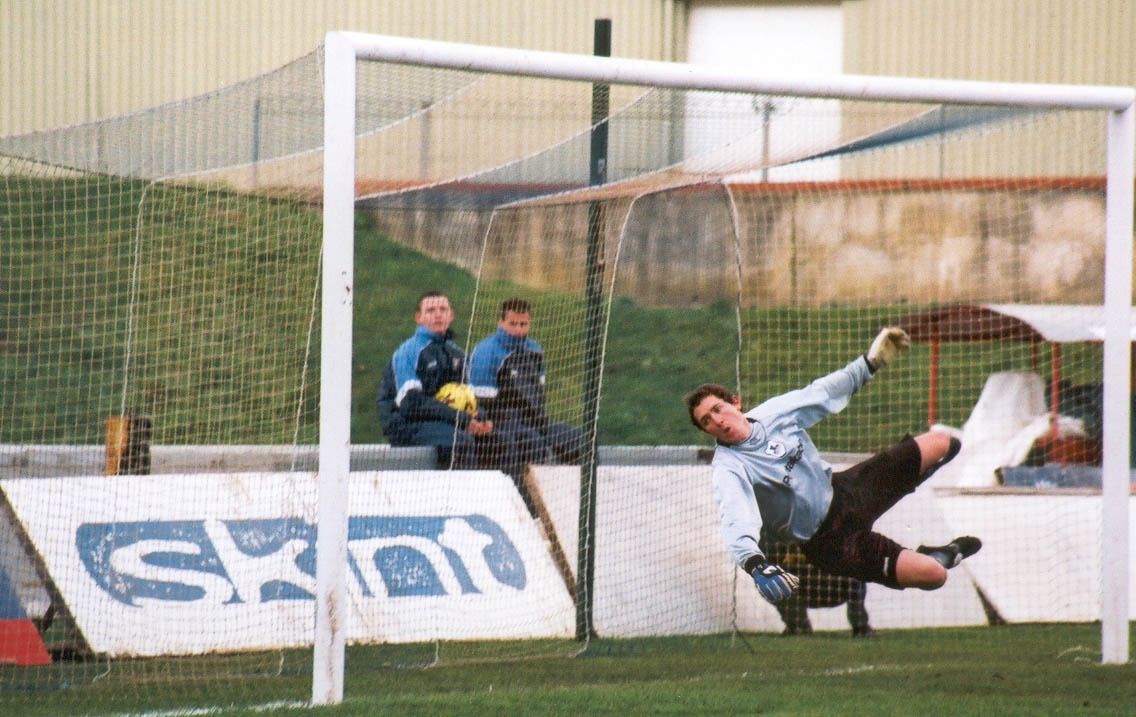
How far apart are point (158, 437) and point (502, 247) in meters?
2.60

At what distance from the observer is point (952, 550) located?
22.1 ft

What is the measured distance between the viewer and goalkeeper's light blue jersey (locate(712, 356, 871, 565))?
5828 mm

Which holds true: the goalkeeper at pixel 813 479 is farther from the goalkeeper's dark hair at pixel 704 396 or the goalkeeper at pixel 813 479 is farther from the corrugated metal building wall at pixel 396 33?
the corrugated metal building wall at pixel 396 33

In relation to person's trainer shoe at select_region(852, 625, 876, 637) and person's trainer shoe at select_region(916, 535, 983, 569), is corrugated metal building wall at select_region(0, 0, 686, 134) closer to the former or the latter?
person's trainer shoe at select_region(852, 625, 876, 637)

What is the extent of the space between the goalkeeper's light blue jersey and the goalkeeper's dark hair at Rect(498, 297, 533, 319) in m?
1.82

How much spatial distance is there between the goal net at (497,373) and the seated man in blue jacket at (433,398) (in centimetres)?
3

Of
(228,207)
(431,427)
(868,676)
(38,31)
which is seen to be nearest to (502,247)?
(431,427)

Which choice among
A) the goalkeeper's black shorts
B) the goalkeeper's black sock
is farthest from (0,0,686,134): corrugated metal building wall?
the goalkeeper's black shorts

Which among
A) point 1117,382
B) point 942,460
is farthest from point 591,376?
point 1117,382

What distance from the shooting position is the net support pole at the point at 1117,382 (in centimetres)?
645

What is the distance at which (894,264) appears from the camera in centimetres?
1105

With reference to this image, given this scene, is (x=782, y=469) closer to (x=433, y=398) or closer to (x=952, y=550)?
(x=952, y=550)

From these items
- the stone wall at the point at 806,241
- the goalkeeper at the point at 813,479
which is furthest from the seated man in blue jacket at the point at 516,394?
the goalkeeper at the point at 813,479

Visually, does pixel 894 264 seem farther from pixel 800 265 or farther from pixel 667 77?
pixel 667 77
